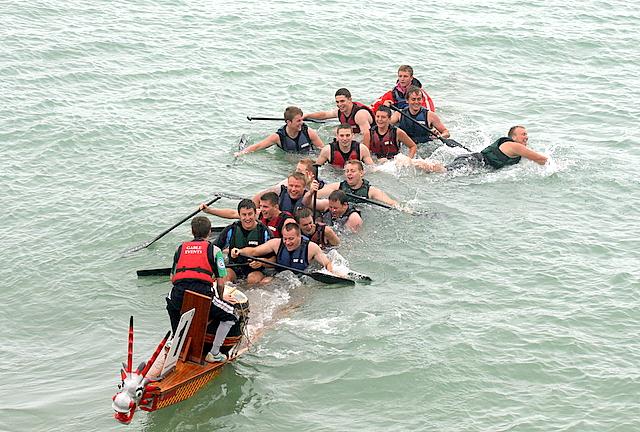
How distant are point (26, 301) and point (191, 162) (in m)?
5.37

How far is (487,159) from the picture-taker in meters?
16.5

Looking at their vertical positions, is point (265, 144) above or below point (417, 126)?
below

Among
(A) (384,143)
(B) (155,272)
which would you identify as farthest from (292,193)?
(A) (384,143)

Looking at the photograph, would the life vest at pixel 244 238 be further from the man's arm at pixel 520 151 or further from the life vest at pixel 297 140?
the man's arm at pixel 520 151

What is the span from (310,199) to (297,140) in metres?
4.03

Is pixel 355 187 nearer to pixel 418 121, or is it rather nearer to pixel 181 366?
pixel 418 121

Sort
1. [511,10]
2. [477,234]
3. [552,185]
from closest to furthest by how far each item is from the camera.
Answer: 1. [477,234]
2. [552,185]
3. [511,10]

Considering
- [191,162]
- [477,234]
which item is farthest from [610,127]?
[191,162]

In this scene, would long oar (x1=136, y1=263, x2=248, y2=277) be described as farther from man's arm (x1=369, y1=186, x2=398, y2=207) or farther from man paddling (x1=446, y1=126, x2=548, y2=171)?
man paddling (x1=446, y1=126, x2=548, y2=171)

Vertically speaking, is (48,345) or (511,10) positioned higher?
(511,10)

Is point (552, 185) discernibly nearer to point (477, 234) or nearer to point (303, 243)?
point (477, 234)

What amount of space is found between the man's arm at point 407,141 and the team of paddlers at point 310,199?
18mm

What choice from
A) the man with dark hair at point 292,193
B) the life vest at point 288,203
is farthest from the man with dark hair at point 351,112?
the life vest at point 288,203

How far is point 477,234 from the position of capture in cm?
1436
